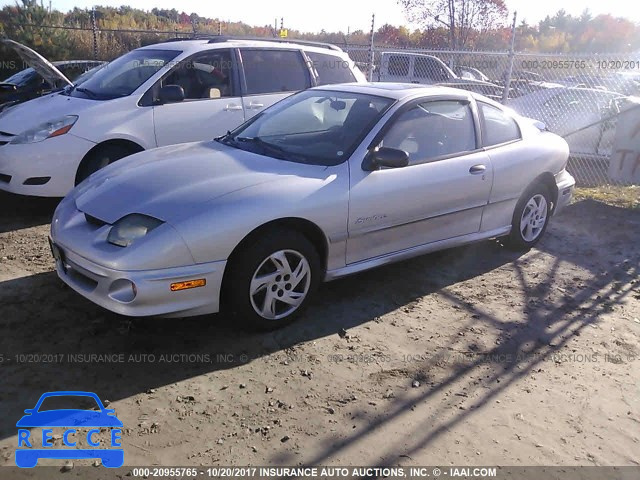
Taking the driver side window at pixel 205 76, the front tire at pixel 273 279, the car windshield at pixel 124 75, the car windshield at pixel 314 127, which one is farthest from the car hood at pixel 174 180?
the driver side window at pixel 205 76

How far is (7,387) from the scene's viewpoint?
3.13 metres

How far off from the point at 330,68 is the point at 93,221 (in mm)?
4591

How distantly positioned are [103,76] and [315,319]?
4.20 meters

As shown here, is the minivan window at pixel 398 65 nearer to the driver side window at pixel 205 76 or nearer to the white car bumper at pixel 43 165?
the driver side window at pixel 205 76

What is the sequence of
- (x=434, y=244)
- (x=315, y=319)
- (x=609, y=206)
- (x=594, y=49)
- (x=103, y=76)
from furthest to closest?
(x=594, y=49) < (x=609, y=206) < (x=103, y=76) < (x=434, y=244) < (x=315, y=319)

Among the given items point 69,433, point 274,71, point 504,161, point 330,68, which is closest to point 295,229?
point 69,433

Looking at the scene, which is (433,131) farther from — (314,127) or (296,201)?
(296,201)

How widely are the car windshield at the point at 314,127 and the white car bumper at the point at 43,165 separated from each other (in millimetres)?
1879

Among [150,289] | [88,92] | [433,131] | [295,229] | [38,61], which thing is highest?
[38,61]

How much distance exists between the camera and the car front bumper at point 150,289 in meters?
3.32

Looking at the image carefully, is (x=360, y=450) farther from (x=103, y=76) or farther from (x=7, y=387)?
(x=103, y=76)

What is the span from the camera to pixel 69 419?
114 inches

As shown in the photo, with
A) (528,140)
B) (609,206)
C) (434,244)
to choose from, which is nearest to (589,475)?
(434,244)

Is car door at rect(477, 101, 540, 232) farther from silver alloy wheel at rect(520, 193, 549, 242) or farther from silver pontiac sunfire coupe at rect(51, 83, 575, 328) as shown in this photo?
silver alloy wheel at rect(520, 193, 549, 242)
